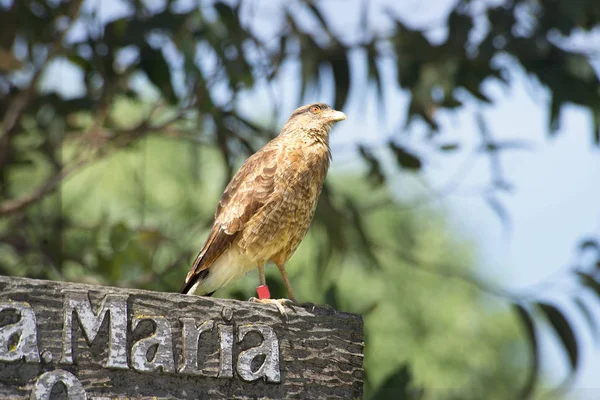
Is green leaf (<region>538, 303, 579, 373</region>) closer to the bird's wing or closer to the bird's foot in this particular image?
the bird's wing

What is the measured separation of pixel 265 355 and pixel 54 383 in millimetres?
706

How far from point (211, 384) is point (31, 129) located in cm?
402

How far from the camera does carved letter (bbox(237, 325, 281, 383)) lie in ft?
9.58

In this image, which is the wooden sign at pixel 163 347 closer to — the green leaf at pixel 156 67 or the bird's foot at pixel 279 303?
the bird's foot at pixel 279 303

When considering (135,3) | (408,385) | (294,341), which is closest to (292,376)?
(294,341)

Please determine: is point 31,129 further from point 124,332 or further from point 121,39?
point 124,332

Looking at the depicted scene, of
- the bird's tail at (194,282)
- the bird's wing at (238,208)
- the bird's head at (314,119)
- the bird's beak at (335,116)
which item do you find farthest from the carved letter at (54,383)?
the bird's beak at (335,116)

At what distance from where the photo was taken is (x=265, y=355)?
2.97 metres

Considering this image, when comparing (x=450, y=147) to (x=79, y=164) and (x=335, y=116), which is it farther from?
(x=79, y=164)

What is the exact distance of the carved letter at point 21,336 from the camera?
2.57 metres

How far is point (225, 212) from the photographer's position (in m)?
3.89

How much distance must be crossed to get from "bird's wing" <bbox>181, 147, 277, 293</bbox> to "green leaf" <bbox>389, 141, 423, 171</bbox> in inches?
77.0

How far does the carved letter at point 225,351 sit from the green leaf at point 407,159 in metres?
2.98

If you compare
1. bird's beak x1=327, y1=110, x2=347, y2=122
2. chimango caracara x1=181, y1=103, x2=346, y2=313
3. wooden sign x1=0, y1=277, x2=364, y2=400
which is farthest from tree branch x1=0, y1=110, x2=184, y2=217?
wooden sign x1=0, y1=277, x2=364, y2=400
